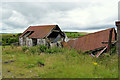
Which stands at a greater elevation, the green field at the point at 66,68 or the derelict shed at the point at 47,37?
the derelict shed at the point at 47,37

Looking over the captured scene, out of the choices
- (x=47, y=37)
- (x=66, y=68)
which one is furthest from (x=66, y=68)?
(x=47, y=37)

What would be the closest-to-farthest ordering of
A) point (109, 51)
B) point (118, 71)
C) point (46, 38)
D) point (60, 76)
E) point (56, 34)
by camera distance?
1. point (60, 76)
2. point (118, 71)
3. point (109, 51)
4. point (46, 38)
5. point (56, 34)

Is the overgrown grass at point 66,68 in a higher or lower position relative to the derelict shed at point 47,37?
lower

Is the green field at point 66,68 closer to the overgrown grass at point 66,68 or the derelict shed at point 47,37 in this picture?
the overgrown grass at point 66,68

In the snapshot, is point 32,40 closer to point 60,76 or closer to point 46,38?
point 46,38

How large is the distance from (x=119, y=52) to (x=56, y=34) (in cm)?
948

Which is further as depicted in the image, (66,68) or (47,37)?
(47,37)

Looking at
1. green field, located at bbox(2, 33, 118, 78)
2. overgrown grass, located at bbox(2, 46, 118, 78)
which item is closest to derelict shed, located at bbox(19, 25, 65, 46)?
green field, located at bbox(2, 33, 118, 78)

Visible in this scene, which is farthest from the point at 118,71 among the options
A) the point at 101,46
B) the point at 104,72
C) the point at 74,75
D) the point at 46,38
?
the point at 46,38

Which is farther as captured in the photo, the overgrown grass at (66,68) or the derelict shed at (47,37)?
the derelict shed at (47,37)

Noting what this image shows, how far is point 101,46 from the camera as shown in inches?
308

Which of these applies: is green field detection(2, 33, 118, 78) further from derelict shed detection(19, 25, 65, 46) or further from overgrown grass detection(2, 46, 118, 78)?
derelict shed detection(19, 25, 65, 46)

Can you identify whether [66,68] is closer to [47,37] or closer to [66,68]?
[66,68]

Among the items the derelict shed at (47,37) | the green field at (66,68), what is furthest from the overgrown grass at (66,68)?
the derelict shed at (47,37)
